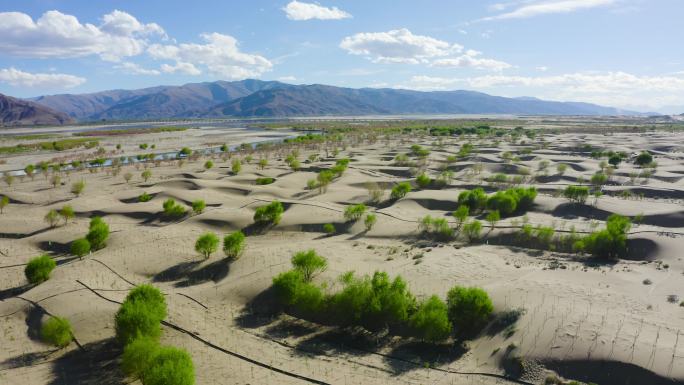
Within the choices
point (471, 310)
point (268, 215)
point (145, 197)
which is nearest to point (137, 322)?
point (471, 310)

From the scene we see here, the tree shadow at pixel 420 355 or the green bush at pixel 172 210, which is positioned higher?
the green bush at pixel 172 210

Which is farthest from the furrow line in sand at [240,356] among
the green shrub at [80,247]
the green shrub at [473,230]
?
the green shrub at [473,230]

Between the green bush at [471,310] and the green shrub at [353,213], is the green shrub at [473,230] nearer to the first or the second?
the green shrub at [353,213]

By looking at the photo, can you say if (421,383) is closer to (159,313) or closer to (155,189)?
(159,313)

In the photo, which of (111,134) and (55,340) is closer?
(55,340)

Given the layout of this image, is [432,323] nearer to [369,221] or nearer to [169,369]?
[169,369]

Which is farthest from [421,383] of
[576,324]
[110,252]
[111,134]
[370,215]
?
[111,134]
